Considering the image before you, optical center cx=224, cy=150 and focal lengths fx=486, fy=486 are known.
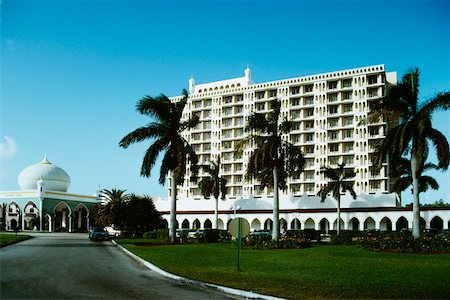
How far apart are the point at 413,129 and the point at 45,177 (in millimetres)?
76532

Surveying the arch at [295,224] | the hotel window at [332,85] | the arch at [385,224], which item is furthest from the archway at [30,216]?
the arch at [385,224]

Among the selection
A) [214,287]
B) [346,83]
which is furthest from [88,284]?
[346,83]

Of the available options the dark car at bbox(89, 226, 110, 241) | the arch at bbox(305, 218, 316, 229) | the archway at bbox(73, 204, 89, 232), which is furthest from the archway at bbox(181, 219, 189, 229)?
the dark car at bbox(89, 226, 110, 241)

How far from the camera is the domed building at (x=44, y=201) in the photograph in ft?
282

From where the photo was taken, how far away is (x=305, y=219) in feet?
242

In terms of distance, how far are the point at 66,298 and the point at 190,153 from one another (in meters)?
26.9

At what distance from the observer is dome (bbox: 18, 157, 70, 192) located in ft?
299

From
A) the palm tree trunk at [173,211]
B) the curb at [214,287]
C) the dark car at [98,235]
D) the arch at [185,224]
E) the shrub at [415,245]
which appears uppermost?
the palm tree trunk at [173,211]

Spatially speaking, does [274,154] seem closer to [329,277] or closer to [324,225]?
[329,277]

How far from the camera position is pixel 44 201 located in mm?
85062

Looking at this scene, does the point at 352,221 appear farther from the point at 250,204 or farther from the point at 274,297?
the point at 274,297

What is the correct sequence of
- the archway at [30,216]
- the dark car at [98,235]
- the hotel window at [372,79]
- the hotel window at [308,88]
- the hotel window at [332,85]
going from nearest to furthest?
the dark car at [98,235]
the hotel window at [372,79]
the hotel window at [332,85]
the hotel window at [308,88]
the archway at [30,216]

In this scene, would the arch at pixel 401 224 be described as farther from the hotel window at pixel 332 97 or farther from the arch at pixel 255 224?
the hotel window at pixel 332 97

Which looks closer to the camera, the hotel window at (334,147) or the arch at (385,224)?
the arch at (385,224)
